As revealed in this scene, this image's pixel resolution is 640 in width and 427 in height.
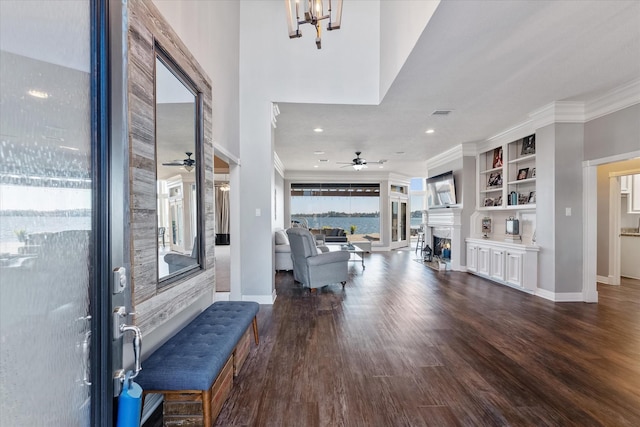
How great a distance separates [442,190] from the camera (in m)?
7.27

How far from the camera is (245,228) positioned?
4164 millimetres

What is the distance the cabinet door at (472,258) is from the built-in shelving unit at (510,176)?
A: 879 millimetres

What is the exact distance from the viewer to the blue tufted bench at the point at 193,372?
1.57 meters

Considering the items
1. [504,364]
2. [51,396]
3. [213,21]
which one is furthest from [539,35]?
[51,396]

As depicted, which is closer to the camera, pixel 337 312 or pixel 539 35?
pixel 539 35

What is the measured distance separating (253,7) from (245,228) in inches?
125

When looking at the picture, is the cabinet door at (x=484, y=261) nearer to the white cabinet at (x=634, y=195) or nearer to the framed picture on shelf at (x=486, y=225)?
the framed picture on shelf at (x=486, y=225)

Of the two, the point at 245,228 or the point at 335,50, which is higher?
the point at 335,50

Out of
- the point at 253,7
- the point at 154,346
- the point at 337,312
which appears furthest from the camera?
the point at 253,7

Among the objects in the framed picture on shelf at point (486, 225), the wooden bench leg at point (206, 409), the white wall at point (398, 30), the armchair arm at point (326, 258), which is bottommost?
the wooden bench leg at point (206, 409)

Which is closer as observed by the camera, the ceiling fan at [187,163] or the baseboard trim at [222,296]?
the ceiling fan at [187,163]

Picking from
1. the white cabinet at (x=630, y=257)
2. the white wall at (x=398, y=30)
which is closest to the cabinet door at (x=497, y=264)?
the white cabinet at (x=630, y=257)

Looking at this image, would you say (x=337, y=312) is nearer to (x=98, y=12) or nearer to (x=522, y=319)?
(x=522, y=319)

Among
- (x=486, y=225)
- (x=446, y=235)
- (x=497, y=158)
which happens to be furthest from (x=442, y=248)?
(x=497, y=158)
